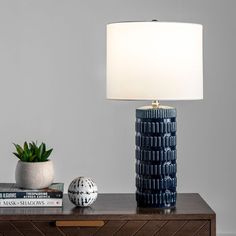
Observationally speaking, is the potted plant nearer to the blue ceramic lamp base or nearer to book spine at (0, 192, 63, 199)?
book spine at (0, 192, 63, 199)

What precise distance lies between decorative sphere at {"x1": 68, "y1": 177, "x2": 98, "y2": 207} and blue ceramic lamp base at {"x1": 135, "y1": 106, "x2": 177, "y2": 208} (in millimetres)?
184

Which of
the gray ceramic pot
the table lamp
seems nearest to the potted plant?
the gray ceramic pot

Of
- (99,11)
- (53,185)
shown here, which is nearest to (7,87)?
(99,11)

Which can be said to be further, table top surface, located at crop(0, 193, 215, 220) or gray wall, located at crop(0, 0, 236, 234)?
gray wall, located at crop(0, 0, 236, 234)

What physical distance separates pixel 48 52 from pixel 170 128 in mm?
982

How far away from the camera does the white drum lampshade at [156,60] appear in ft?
7.02

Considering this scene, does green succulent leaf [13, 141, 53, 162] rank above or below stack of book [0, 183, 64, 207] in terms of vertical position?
above

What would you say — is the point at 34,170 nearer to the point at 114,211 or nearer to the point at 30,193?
the point at 30,193

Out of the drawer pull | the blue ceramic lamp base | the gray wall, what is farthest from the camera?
the gray wall

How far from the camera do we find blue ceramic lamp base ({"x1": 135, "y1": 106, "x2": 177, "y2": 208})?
223 centimetres

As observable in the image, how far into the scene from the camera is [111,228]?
2164mm

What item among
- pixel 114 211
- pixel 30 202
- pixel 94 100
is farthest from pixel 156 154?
pixel 94 100

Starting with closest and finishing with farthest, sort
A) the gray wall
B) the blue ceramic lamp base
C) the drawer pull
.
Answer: the drawer pull < the blue ceramic lamp base < the gray wall

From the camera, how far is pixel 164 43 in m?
2.14
